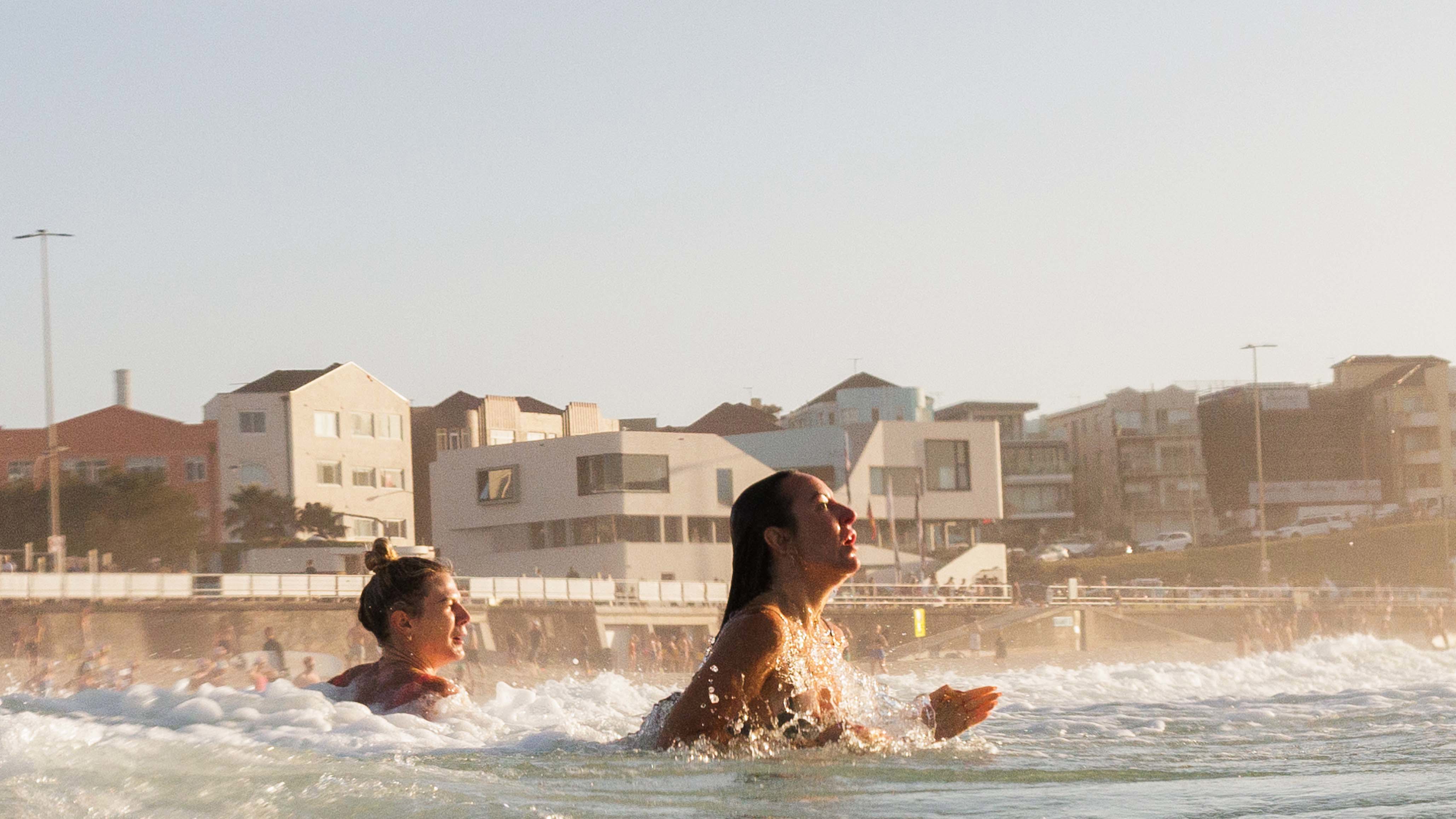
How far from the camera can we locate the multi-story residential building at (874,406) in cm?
8544

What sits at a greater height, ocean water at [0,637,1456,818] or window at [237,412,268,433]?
window at [237,412,268,433]

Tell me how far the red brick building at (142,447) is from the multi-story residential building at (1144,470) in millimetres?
50421

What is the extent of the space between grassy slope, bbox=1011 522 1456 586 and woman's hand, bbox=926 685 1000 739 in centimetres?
7008

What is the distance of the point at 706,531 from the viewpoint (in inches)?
2361

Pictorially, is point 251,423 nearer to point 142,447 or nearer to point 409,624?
point 142,447

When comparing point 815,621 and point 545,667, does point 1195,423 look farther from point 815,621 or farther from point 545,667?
point 815,621

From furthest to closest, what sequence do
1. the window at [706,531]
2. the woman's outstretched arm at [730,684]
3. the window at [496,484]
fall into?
the window at [496,484] → the window at [706,531] → the woman's outstretched arm at [730,684]

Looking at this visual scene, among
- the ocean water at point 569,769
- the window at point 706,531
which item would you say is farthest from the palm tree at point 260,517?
the ocean water at point 569,769

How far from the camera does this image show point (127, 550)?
50.5 metres

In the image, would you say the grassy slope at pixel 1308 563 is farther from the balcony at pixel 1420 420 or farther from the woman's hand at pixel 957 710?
the woman's hand at pixel 957 710

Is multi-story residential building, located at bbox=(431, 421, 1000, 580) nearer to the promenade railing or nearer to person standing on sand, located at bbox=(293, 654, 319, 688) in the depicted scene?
the promenade railing

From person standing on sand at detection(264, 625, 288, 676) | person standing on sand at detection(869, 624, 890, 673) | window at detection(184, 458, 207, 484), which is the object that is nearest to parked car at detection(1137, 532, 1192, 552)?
person standing on sand at detection(869, 624, 890, 673)

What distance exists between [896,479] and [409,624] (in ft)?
195

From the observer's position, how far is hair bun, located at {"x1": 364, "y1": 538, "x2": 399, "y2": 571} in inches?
214
